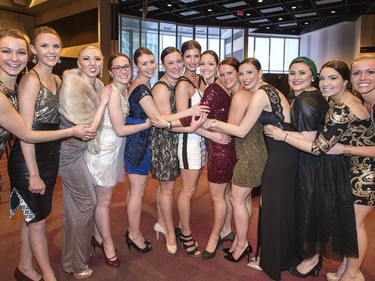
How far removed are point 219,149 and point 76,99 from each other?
1184 millimetres

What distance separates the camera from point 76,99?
2236 millimetres

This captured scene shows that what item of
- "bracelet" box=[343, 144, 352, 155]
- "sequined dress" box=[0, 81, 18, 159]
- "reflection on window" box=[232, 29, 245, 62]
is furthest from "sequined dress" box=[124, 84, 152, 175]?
"reflection on window" box=[232, 29, 245, 62]

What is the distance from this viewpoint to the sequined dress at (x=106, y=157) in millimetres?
2527

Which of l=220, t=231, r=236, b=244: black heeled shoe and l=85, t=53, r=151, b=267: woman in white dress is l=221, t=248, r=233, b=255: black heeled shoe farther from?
l=85, t=53, r=151, b=267: woman in white dress

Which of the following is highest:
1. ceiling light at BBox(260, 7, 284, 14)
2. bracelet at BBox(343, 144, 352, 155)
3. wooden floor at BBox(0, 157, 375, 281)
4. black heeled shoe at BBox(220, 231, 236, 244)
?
ceiling light at BBox(260, 7, 284, 14)

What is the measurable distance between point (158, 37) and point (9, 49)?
11.1 metres

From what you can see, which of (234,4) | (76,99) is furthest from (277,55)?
(76,99)

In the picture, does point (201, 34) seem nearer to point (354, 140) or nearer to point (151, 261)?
point (151, 261)

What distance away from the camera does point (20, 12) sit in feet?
34.4

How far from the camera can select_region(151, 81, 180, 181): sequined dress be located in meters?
2.82

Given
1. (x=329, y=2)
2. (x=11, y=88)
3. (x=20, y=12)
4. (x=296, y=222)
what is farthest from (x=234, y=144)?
(x=20, y=12)

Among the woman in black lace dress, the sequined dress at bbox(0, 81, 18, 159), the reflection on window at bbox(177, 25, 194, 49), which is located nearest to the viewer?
the sequined dress at bbox(0, 81, 18, 159)

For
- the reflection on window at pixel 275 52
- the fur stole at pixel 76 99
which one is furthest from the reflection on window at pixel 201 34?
the fur stole at pixel 76 99

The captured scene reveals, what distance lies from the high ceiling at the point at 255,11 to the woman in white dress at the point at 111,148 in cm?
817
